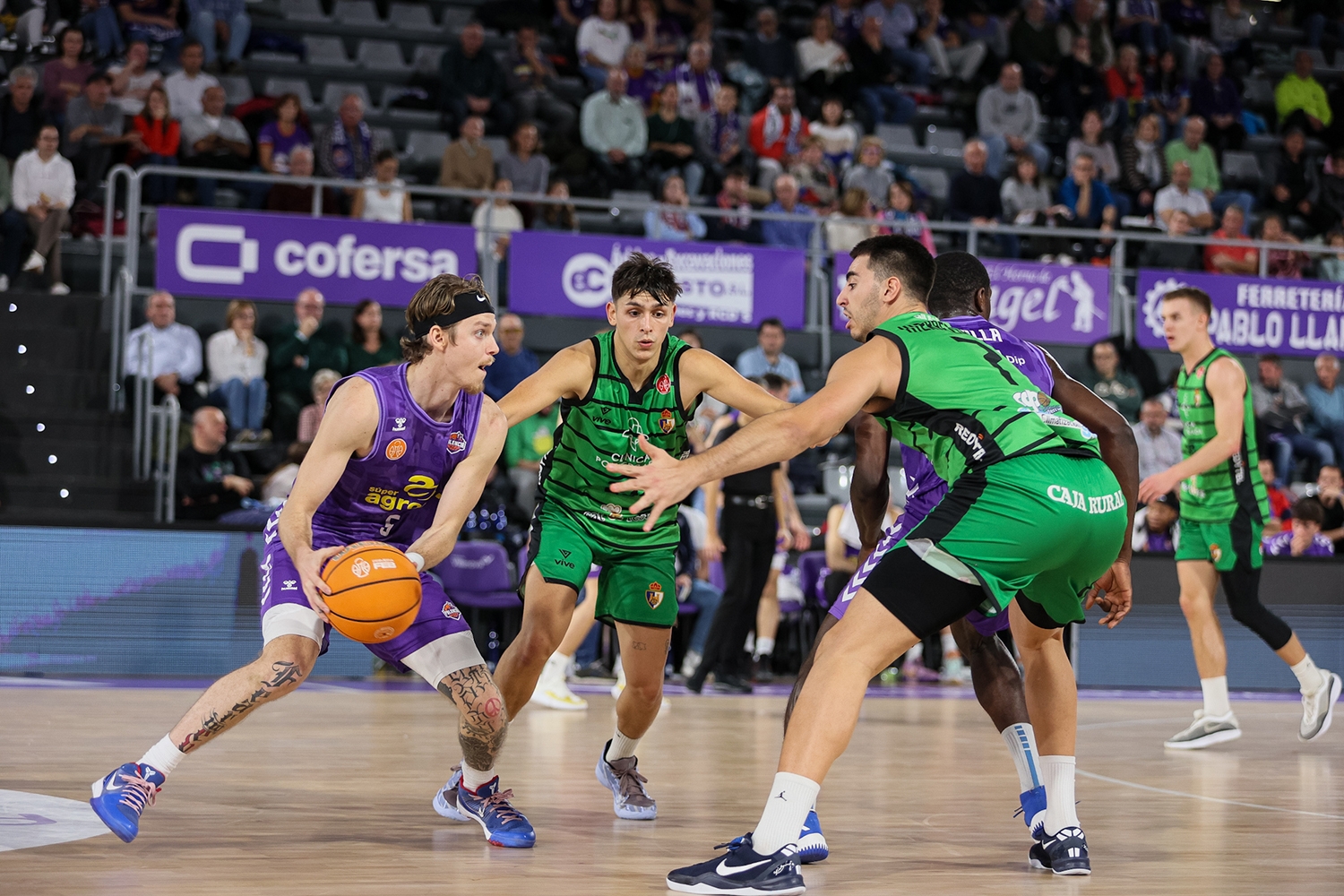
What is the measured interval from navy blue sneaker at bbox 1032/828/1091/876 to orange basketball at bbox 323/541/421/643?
6.85ft

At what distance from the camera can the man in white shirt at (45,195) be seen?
12.3m

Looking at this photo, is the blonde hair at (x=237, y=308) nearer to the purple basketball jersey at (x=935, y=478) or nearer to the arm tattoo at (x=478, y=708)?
the arm tattoo at (x=478, y=708)

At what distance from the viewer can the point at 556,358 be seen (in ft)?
17.5

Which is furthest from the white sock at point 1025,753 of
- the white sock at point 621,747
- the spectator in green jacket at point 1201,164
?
the spectator in green jacket at point 1201,164

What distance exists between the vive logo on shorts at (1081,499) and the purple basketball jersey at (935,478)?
16.1 inches

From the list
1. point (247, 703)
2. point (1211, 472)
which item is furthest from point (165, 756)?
point (1211, 472)

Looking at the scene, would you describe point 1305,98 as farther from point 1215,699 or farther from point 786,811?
point 786,811

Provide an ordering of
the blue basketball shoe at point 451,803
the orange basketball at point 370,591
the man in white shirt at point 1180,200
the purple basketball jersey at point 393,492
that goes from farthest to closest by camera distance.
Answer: the man in white shirt at point 1180,200
the blue basketball shoe at point 451,803
the purple basketball jersey at point 393,492
the orange basketball at point 370,591

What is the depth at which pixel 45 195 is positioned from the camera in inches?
488

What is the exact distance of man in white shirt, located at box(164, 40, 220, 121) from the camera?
14.1 m

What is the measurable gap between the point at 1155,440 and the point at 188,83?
984 cm

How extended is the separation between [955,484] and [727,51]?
15.0 metres

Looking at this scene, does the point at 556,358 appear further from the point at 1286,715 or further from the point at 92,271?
the point at 92,271

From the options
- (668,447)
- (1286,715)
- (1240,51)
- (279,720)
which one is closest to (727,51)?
(1240,51)
